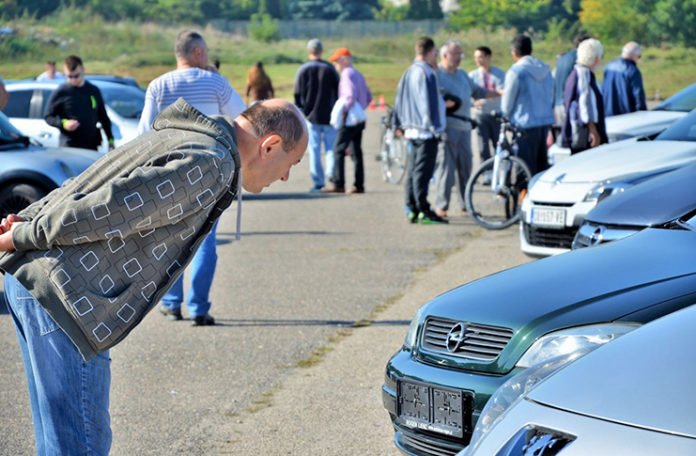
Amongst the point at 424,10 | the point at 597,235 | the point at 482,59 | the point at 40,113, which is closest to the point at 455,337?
the point at 597,235

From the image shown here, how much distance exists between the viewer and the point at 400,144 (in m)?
17.5

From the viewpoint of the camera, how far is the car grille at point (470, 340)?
16.4ft

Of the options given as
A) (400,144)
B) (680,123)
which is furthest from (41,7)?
(680,123)

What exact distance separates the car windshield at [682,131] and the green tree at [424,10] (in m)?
94.6

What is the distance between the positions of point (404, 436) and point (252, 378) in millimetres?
2170

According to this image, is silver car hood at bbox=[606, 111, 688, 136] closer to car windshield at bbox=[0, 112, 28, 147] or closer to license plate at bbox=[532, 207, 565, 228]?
license plate at bbox=[532, 207, 565, 228]

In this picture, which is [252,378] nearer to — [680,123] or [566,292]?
[566,292]

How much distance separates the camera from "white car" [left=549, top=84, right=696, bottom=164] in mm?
13930

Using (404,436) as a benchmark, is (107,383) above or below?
above

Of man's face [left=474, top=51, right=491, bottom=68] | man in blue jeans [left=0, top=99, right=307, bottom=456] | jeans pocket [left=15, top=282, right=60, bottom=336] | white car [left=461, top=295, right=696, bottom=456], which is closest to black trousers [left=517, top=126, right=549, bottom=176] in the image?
man's face [left=474, top=51, right=491, bottom=68]

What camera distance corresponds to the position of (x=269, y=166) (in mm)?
3801

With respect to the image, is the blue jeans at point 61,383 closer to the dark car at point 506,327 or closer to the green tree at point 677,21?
the dark car at point 506,327

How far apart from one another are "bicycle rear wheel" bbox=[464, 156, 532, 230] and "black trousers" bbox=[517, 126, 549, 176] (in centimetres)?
17

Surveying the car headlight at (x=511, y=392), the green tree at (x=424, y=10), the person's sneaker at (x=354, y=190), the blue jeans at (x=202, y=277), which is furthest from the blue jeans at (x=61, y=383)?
the green tree at (x=424, y=10)
